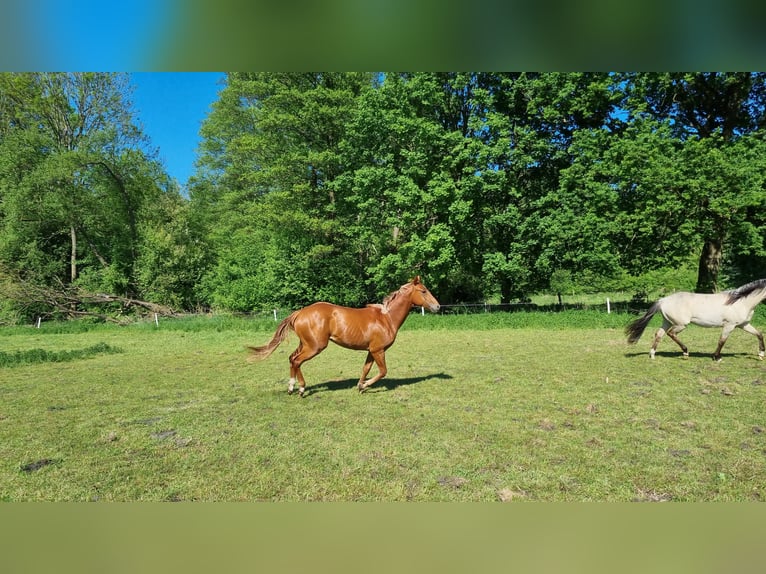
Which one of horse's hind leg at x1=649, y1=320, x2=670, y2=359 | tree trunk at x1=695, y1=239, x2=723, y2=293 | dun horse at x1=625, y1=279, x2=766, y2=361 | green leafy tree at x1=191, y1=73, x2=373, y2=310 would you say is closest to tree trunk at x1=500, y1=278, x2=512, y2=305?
green leafy tree at x1=191, y1=73, x2=373, y2=310

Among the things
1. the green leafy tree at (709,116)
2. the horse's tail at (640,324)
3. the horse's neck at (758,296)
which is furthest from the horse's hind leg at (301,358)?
the green leafy tree at (709,116)

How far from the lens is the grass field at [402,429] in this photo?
3113mm

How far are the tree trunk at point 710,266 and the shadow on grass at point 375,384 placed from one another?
14.0m

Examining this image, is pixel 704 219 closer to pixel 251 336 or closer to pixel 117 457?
pixel 251 336

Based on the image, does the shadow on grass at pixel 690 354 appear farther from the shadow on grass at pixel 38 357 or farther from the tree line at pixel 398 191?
the shadow on grass at pixel 38 357

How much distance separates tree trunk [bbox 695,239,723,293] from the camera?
1583 centimetres

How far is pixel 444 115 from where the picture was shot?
2038 centimetres

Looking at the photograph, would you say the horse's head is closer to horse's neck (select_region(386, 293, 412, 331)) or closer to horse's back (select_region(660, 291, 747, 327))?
horse's neck (select_region(386, 293, 412, 331))

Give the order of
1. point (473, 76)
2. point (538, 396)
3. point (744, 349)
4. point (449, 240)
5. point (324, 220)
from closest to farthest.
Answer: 1. point (538, 396)
2. point (744, 349)
3. point (449, 240)
4. point (473, 76)
5. point (324, 220)

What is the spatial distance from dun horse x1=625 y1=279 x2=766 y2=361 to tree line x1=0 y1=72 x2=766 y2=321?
8124 millimetres

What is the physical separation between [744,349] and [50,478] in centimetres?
1241
